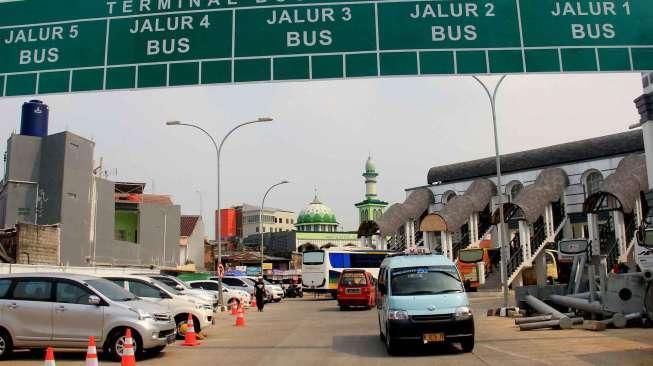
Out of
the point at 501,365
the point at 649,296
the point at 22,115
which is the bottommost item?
the point at 501,365

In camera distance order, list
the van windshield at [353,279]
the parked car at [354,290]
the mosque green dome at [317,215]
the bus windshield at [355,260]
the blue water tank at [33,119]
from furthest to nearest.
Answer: the mosque green dome at [317,215]
the blue water tank at [33,119]
the bus windshield at [355,260]
the van windshield at [353,279]
the parked car at [354,290]

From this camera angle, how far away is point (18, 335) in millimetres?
12156

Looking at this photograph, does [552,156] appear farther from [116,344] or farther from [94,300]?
[94,300]

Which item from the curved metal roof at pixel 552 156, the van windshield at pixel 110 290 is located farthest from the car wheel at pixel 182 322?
the curved metal roof at pixel 552 156

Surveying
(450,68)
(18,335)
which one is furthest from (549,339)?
(18,335)

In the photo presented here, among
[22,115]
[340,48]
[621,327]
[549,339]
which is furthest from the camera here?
[22,115]

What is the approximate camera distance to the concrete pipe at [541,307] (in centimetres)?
1745

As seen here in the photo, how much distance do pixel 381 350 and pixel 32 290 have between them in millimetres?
7525

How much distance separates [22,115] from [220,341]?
1370 inches

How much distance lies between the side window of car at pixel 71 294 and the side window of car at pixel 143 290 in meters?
4.29

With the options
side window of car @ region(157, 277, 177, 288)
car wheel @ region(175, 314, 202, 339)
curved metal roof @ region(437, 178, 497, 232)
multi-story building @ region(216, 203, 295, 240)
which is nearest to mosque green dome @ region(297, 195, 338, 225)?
multi-story building @ region(216, 203, 295, 240)

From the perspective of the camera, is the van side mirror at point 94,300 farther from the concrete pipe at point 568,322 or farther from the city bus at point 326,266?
the city bus at point 326,266

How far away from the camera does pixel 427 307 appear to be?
40.2ft

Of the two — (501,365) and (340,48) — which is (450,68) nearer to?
(340,48)
